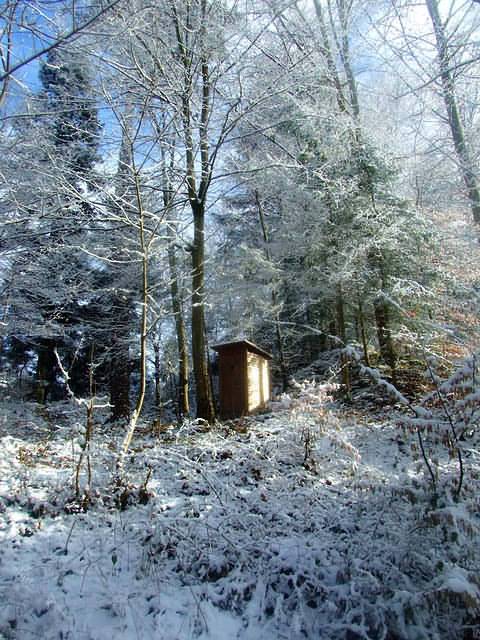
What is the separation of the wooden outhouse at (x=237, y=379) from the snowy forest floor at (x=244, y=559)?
605 centimetres

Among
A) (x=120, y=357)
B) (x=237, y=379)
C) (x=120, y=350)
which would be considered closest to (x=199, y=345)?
(x=237, y=379)

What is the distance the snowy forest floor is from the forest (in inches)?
0.8

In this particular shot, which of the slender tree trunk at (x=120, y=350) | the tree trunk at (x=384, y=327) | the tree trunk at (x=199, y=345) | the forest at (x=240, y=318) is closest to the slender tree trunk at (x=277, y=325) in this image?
the forest at (x=240, y=318)

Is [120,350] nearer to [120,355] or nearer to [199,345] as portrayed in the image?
[120,355]

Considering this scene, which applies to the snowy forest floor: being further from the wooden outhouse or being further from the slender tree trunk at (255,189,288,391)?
the slender tree trunk at (255,189,288,391)

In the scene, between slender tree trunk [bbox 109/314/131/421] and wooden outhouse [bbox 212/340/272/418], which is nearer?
wooden outhouse [bbox 212/340/272/418]

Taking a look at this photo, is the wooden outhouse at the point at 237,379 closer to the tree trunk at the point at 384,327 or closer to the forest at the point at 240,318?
the forest at the point at 240,318

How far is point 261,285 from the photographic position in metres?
14.0

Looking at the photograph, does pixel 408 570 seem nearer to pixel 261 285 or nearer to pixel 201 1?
pixel 201 1

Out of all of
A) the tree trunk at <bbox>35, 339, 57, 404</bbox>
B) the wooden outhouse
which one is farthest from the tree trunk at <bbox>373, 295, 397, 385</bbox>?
the tree trunk at <bbox>35, 339, 57, 404</bbox>

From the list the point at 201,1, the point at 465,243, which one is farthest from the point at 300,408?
the point at 465,243

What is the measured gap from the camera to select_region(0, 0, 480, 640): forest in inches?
101

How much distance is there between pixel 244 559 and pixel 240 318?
38.2 feet

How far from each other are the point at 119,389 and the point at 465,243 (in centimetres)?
1156
